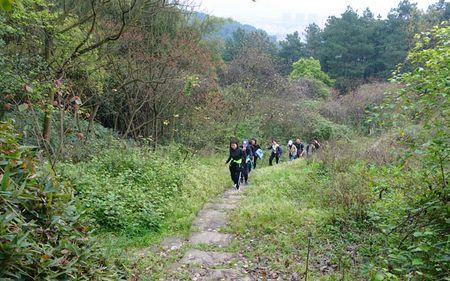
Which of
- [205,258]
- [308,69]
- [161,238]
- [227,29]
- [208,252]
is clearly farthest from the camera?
[227,29]

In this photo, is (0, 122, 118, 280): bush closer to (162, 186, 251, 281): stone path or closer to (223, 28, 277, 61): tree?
(162, 186, 251, 281): stone path

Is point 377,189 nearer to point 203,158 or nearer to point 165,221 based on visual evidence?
point 165,221

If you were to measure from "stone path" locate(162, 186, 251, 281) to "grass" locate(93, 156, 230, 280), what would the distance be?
0.19 meters

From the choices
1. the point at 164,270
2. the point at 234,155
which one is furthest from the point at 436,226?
the point at 234,155

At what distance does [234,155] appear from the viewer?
1029cm

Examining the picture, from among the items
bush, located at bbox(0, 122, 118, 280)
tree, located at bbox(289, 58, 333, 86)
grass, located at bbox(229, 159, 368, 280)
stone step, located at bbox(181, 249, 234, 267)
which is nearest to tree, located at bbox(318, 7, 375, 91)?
tree, located at bbox(289, 58, 333, 86)

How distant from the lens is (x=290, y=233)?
6.84 m

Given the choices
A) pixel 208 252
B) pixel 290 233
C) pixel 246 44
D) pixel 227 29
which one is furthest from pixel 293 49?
pixel 208 252

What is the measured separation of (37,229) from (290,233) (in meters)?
4.53

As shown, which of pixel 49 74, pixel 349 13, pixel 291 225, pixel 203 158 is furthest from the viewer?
pixel 349 13

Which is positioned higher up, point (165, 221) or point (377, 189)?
point (377, 189)

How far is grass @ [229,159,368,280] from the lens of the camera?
558 centimetres

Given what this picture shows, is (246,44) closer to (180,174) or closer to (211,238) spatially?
(180,174)

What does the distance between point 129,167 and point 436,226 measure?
686 centimetres
